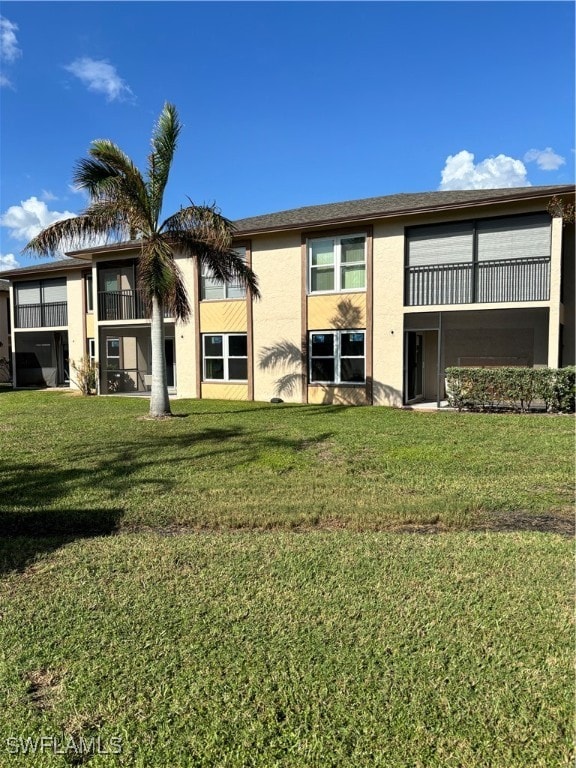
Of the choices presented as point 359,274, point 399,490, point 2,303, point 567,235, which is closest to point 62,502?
point 399,490

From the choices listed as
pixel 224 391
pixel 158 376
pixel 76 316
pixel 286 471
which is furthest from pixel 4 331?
pixel 286 471

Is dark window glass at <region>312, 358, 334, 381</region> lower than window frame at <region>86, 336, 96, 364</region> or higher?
lower

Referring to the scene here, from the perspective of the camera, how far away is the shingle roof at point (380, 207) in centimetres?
1445

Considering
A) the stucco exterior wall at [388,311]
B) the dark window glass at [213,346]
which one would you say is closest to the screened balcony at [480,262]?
the stucco exterior wall at [388,311]

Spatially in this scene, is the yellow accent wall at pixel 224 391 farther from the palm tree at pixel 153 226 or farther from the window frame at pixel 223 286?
the palm tree at pixel 153 226

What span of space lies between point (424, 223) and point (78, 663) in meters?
15.5

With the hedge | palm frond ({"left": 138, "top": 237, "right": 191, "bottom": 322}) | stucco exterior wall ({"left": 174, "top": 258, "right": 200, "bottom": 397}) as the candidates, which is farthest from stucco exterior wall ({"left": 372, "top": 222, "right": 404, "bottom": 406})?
stucco exterior wall ({"left": 174, "top": 258, "right": 200, "bottom": 397})

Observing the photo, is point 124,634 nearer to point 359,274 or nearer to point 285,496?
point 285,496

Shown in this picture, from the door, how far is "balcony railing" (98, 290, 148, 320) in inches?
434

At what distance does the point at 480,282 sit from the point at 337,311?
4481 millimetres

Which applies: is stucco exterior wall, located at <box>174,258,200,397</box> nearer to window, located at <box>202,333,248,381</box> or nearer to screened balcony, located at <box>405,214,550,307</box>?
window, located at <box>202,333,248,381</box>

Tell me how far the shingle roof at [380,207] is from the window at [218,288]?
1.97 metres

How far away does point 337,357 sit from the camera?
17.8 meters

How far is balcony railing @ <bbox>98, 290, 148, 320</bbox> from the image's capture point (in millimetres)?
21681
